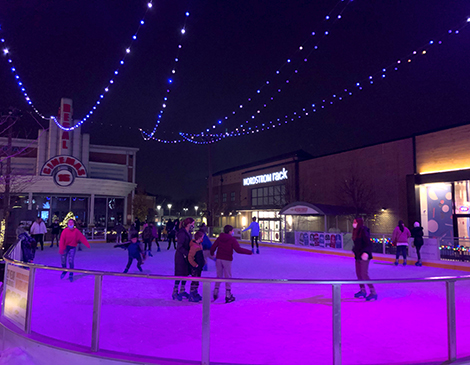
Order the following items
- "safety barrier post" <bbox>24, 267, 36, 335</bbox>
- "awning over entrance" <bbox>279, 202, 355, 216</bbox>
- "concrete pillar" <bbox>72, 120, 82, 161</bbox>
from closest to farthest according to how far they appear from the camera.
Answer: "safety barrier post" <bbox>24, 267, 36, 335</bbox> → "awning over entrance" <bbox>279, 202, 355, 216</bbox> → "concrete pillar" <bbox>72, 120, 82, 161</bbox>

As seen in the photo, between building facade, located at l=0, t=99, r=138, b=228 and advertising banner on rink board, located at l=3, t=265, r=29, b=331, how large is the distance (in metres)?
23.7

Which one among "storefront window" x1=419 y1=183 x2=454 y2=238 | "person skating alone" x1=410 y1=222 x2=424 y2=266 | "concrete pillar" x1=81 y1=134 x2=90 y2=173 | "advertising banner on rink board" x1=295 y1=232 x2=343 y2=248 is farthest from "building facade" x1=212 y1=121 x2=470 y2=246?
"concrete pillar" x1=81 y1=134 x2=90 y2=173

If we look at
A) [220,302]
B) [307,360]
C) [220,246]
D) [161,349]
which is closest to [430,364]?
[307,360]

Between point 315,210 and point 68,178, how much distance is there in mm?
19893

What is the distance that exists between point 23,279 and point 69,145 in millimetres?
28161

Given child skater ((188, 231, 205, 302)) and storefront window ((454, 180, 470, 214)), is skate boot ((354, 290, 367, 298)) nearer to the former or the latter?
child skater ((188, 231, 205, 302))

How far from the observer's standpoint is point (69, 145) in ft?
97.1

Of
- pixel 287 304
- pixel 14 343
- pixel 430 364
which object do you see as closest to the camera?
pixel 430 364

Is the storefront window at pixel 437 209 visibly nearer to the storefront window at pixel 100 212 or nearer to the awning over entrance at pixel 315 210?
the awning over entrance at pixel 315 210

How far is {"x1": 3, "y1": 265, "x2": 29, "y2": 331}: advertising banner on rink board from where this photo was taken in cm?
407

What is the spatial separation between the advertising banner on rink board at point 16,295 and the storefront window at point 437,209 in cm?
1998

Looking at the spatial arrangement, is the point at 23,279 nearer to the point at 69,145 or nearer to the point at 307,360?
the point at 307,360

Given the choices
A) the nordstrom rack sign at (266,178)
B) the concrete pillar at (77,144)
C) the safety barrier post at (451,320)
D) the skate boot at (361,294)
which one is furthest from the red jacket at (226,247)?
the concrete pillar at (77,144)

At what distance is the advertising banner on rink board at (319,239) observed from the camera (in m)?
16.3
